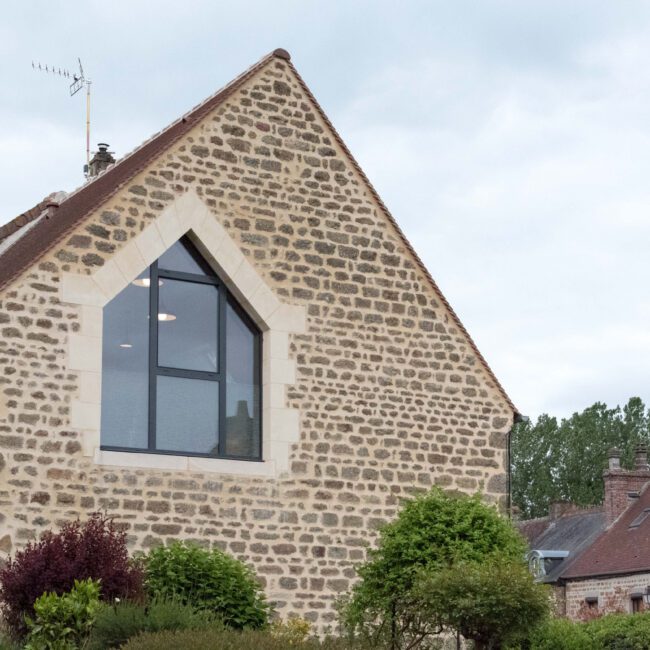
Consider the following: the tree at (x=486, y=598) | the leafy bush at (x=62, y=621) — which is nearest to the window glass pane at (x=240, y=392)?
the tree at (x=486, y=598)

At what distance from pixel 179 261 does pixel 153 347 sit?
107 centimetres

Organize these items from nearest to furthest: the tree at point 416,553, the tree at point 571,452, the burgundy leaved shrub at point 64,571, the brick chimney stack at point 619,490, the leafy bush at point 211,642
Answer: the leafy bush at point 211,642, the burgundy leaved shrub at point 64,571, the tree at point 416,553, the brick chimney stack at point 619,490, the tree at point 571,452

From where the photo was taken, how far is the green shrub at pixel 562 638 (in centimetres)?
1709

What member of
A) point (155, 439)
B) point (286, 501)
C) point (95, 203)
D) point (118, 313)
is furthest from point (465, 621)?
point (95, 203)

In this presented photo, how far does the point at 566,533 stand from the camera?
45625mm

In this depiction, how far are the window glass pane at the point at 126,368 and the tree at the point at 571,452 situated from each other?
4629 cm

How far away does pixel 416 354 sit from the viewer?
632 inches

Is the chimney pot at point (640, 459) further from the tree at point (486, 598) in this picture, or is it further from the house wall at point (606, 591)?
the tree at point (486, 598)

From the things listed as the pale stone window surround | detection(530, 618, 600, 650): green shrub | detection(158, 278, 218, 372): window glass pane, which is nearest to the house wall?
detection(530, 618, 600, 650): green shrub

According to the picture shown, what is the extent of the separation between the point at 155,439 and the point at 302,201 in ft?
11.1

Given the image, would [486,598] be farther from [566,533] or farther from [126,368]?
[566,533]

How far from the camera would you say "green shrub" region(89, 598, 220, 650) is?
36.1ft

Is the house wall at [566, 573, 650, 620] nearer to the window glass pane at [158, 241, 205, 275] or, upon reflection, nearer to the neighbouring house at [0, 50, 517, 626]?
the neighbouring house at [0, 50, 517, 626]

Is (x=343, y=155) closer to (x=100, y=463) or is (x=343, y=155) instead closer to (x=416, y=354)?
(x=416, y=354)
